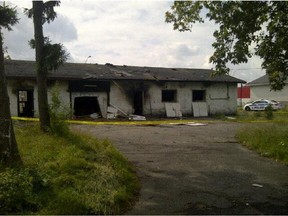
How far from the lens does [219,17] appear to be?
10055 millimetres

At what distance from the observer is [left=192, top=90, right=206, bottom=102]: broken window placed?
2903 cm

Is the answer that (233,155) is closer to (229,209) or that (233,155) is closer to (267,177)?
(267,177)

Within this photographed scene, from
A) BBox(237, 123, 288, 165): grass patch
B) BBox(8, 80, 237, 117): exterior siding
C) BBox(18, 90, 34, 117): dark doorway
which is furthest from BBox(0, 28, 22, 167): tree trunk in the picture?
BBox(18, 90, 34, 117): dark doorway

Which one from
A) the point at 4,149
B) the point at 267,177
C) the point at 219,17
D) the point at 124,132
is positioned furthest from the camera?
the point at 124,132

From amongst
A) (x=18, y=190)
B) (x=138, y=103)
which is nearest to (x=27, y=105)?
(x=138, y=103)

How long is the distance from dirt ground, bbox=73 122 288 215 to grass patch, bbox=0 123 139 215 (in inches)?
18.7

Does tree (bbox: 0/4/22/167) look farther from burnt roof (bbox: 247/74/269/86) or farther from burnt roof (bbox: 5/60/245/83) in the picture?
burnt roof (bbox: 247/74/269/86)

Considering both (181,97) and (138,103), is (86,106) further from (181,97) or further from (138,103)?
(181,97)

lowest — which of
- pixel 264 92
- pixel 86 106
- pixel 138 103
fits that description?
pixel 86 106

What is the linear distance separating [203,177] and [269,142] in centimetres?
479

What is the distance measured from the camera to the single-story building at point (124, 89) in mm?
22375

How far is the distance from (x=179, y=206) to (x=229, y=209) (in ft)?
3.00

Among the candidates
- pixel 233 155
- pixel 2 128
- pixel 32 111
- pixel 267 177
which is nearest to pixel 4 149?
pixel 2 128

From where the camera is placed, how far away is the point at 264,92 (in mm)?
48750
